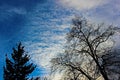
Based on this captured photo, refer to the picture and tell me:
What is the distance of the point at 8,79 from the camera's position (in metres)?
32.5

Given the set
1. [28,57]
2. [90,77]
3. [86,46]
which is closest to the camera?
[90,77]

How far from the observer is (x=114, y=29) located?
32656 mm

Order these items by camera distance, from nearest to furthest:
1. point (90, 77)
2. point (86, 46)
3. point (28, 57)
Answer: point (90, 77) → point (86, 46) → point (28, 57)

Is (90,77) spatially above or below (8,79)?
below

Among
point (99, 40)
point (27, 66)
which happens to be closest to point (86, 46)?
point (99, 40)

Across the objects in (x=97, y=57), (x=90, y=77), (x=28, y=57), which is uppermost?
(x=28, y=57)

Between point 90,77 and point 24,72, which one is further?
point 24,72

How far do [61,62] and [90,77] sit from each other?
15.7ft

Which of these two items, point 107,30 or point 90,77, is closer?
point 90,77

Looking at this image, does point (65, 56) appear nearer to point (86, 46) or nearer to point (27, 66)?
point (86, 46)

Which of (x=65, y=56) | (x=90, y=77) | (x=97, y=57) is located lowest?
(x=90, y=77)

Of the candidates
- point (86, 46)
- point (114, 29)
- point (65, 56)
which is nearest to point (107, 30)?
point (114, 29)

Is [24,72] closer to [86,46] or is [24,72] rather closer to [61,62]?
[61,62]

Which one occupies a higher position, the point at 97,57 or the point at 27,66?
the point at 27,66
